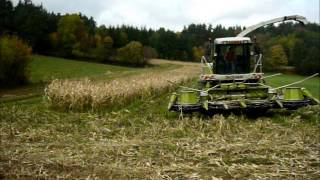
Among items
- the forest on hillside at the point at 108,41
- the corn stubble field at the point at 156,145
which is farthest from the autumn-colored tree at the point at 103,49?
the corn stubble field at the point at 156,145

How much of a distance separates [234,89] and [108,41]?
75119mm

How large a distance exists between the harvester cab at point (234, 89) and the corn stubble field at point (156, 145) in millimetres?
390

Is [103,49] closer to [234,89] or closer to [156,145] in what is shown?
[234,89]

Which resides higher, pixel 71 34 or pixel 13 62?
pixel 71 34

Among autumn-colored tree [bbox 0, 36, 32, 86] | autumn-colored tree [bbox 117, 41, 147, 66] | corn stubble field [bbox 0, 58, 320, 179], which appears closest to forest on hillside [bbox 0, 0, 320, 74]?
autumn-colored tree [bbox 117, 41, 147, 66]

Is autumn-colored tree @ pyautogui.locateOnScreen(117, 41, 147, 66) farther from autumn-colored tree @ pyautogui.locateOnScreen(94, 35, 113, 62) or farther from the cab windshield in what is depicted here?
the cab windshield

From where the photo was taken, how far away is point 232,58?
1547cm

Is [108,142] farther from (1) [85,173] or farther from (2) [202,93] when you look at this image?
(2) [202,93]

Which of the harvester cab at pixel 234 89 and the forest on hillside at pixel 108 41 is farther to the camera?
the forest on hillside at pixel 108 41

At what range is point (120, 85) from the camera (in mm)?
18547

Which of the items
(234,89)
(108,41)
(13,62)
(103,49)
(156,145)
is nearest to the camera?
(156,145)

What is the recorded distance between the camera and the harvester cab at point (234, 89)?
515 inches

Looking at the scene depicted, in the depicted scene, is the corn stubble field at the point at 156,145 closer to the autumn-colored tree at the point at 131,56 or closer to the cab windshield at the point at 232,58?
the cab windshield at the point at 232,58

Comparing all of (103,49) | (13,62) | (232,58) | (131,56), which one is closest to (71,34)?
(103,49)
